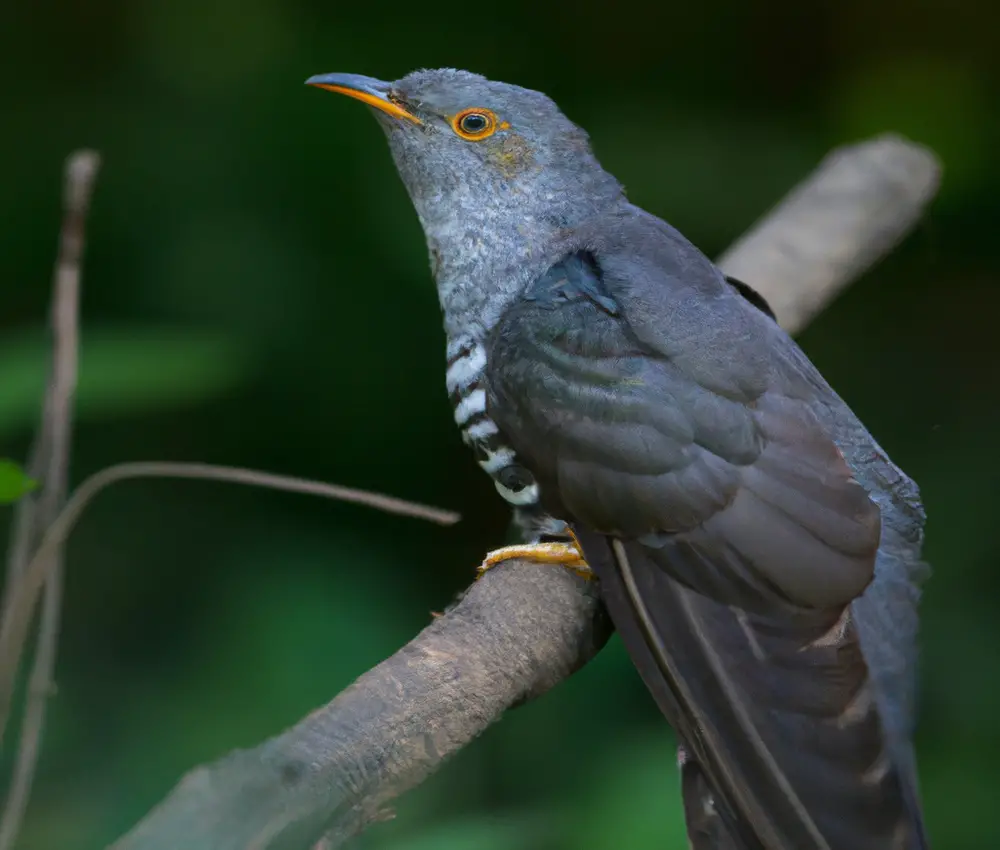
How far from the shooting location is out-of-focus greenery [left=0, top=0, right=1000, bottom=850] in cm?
308

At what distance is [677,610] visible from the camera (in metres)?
2.05

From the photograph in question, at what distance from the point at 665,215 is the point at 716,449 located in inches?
80.1

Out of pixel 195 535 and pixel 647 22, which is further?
pixel 647 22

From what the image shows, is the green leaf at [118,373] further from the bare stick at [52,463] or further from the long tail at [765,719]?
the long tail at [765,719]

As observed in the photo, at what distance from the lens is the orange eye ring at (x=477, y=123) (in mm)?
2656

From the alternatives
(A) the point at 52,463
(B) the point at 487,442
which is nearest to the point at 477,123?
(B) the point at 487,442

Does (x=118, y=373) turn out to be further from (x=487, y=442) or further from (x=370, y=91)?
(x=487, y=442)

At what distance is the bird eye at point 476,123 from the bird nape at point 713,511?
9.7 inches

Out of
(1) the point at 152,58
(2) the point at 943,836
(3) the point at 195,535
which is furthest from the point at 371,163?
(2) the point at 943,836

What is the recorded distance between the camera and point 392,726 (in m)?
1.79

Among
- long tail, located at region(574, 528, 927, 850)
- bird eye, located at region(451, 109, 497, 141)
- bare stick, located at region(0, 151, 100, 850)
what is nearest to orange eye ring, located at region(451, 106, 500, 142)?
bird eye, located at region(451, 109, 497, 141)

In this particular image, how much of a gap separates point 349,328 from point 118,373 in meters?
0.92

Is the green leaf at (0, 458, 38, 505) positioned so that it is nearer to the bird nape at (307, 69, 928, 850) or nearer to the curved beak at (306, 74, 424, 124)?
the bird nape at (307, 69, 928, 850)

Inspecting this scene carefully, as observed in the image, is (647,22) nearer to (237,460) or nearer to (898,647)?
(237,460)
